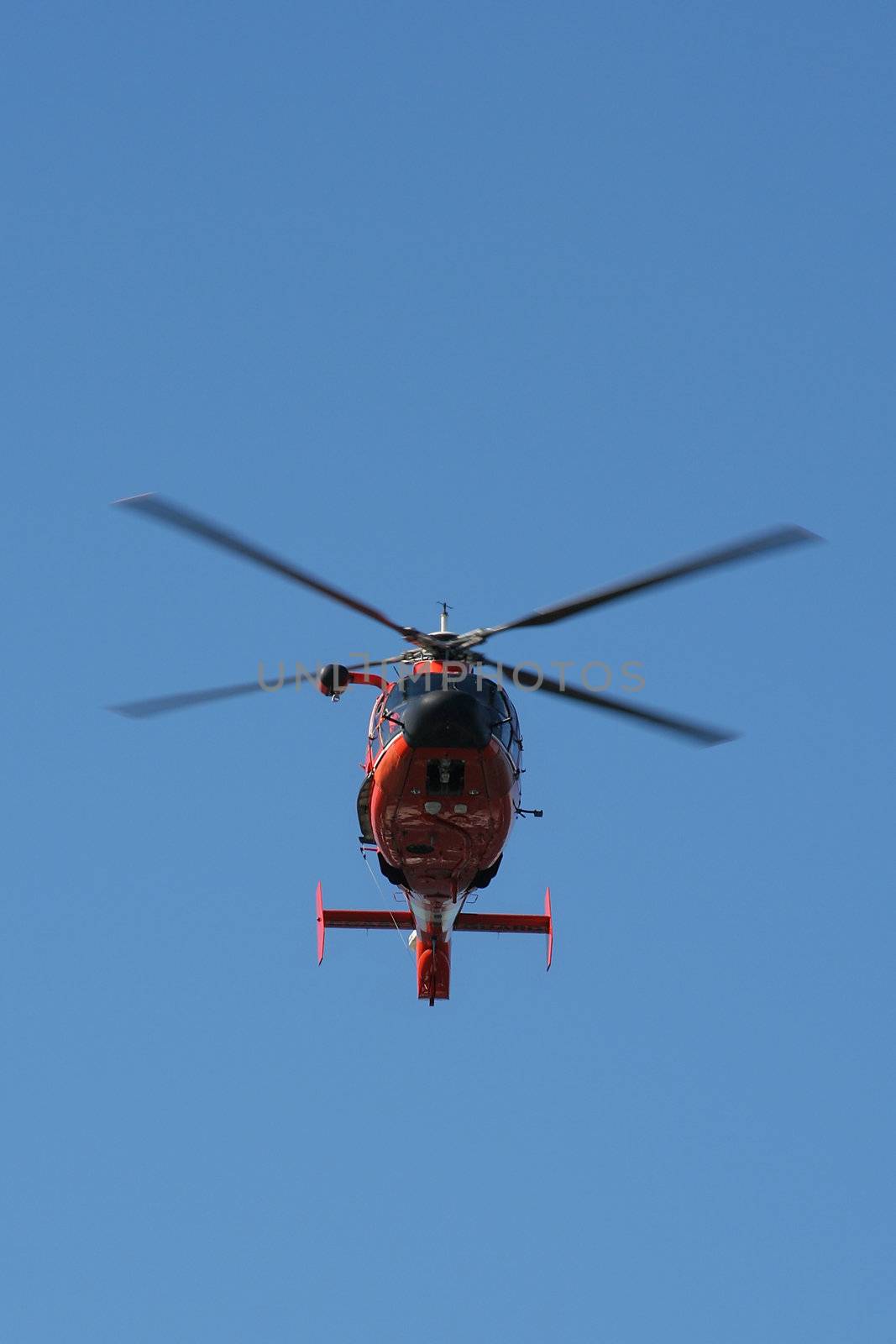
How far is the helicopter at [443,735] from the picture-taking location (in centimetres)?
→ 2988

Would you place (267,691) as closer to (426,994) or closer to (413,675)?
(413,675)

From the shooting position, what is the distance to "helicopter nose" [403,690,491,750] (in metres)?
30.6

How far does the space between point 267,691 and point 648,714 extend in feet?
17.4

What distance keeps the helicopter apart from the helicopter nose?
16 mm

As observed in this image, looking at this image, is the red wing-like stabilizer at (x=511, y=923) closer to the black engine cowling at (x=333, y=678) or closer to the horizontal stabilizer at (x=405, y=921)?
the horizontal stabilizer at (x=405, y=921)

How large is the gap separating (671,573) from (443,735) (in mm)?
4342

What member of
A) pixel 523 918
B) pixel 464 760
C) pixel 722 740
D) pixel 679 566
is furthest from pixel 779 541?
pixel 523 918

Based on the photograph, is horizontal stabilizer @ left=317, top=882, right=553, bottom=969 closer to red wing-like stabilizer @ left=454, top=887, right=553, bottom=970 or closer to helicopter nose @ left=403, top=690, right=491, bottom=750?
red wing-like stabilizer @ left=454, top=887, right=553, bottom=970

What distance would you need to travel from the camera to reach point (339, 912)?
119ft

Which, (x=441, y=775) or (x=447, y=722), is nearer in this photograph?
(x=447, y=722)

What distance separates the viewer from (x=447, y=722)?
30.6 m

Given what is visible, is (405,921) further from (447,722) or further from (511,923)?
(447,722)

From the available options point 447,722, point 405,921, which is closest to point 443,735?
point 447,722

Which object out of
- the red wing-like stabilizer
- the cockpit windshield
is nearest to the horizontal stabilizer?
the red wing-like stabilizer
